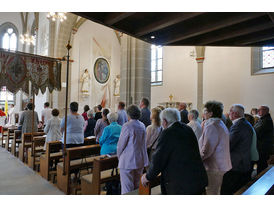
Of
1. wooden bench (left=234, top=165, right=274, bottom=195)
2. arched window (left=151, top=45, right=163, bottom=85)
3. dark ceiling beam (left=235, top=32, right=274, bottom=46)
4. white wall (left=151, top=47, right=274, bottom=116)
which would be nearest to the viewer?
wooden bench (left=234, top=165, right=274, bottom=195)

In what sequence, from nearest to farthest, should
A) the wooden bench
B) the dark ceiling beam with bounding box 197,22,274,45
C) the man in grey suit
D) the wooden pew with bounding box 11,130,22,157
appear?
the wooden bench
the dark ceiling beam with bounding box 197,22,274,45
the man in grey suit
the wooden pew with bounding box 11,130,22,157

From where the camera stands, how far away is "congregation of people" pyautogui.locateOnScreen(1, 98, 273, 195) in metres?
1.81

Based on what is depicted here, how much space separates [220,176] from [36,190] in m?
3.37

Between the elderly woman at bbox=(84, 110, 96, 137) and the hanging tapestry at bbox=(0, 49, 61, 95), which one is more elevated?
the hanging tapestry at bbox=(0, 49, 61, 95)

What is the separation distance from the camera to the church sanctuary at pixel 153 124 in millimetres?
2078

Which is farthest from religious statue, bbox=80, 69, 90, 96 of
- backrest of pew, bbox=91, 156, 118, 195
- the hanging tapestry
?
backrest of pew, bbox=91, 156, 118, 195

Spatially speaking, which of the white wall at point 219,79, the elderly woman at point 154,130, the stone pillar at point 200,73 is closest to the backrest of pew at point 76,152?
the elderly woman at point 154,130

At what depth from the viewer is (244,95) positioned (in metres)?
10.5

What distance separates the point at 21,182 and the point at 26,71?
2476mm

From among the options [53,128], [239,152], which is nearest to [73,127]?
[53,128]

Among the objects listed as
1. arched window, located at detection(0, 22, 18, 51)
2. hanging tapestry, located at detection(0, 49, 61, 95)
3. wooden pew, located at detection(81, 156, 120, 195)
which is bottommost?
wooden pew, located at detection(81, 156, 120, 195)

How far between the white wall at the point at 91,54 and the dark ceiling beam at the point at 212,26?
10797 millimetres

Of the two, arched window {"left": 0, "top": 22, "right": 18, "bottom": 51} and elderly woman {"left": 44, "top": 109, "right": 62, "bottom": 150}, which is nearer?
elderly woman {"left": 44, "top": 109, "right": 62, "bottom": 150}

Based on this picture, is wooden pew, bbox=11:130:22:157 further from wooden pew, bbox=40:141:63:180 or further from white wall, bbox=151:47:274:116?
white wall, bbox=151:47:274:116
